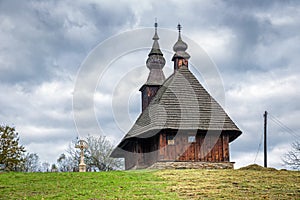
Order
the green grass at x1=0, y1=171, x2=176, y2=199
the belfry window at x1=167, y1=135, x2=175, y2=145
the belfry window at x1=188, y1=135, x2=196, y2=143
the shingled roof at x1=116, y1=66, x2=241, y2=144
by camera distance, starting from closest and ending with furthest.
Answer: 1. the green grass at x1=0, y1=171, x2=176, y2=199
2. the belfry window at x1=167, y1=135, x2=175, y2=145
3. the shingled roof at x1=116, y1=66, x2=241, y2=144
4. the belfry window at x1=188, y1=135, x2=196, y2=143

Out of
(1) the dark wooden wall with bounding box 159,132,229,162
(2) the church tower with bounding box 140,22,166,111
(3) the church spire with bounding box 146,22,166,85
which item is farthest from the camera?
(3) the church spire with bounding box 146,22,166,85

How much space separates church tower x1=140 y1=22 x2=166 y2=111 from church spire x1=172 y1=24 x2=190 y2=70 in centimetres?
265

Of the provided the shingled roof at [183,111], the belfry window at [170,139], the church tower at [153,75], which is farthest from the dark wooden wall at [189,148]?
the church tower at [153,75]

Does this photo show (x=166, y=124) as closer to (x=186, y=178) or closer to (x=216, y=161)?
(x=216, y=161)

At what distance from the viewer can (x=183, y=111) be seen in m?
29.5

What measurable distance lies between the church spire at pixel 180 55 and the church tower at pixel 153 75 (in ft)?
8.70

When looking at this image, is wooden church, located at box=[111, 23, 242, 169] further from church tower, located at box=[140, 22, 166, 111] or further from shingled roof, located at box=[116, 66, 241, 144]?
church tower, located at box=[140, 22, 166, 111]

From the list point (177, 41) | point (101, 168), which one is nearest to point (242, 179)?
point (177, 41)

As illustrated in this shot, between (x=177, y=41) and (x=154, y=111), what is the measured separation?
697 centimetres

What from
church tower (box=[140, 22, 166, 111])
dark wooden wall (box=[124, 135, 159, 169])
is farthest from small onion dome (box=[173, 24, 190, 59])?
dark wooden wall (box=[124, 135, 159, 169])

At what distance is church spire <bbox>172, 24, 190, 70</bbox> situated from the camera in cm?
3347

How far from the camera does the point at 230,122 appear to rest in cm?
2986

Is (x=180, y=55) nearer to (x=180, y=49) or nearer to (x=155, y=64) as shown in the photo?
(x=180, y=49)

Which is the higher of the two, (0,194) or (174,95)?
(174,95)
